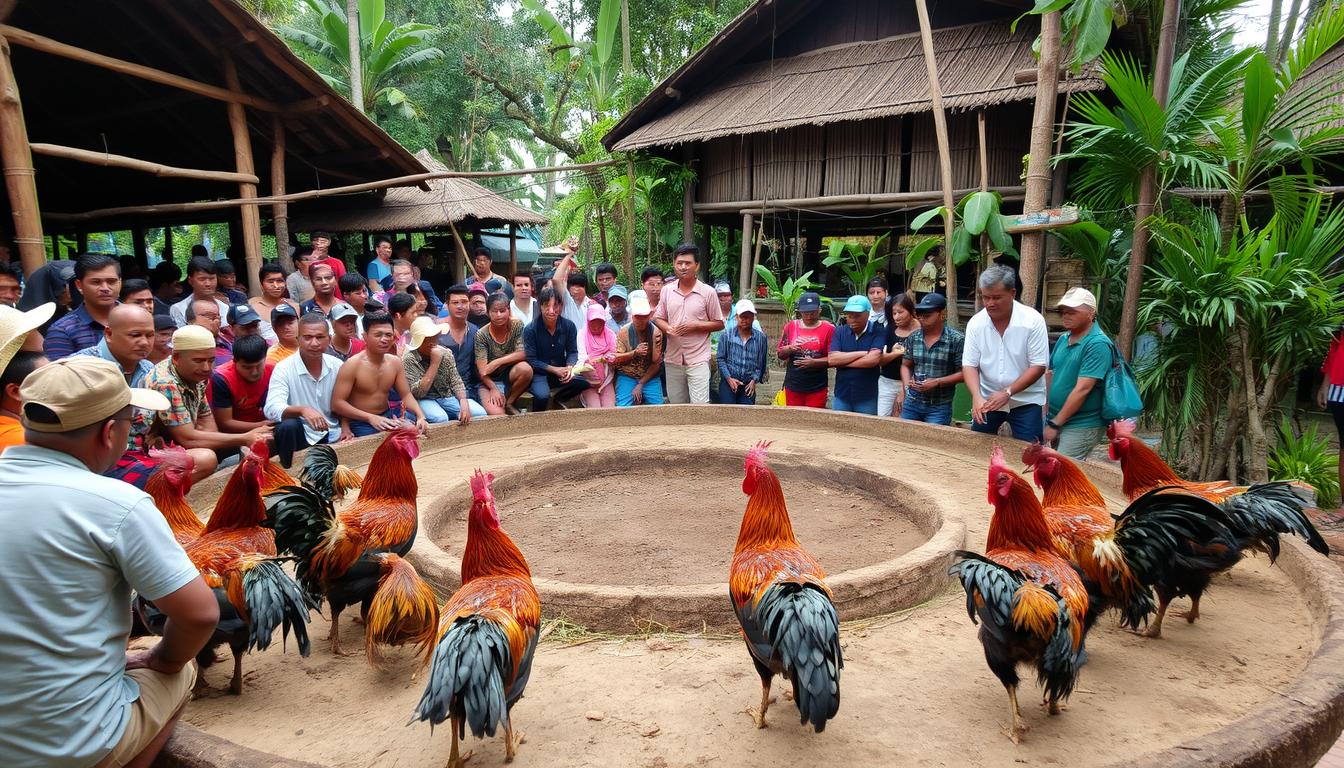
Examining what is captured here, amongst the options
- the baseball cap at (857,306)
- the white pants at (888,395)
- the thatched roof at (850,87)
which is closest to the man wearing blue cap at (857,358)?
the baseball cap at (857,306)

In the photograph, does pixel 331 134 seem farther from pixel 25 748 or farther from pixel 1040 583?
pixel 1040 583

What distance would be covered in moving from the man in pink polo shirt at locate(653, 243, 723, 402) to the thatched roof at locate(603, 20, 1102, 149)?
4734mm

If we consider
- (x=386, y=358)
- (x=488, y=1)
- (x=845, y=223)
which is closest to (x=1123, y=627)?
(x=386, y=358)

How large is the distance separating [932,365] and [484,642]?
16.2 feet

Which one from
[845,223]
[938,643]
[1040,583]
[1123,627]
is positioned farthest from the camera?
[845,223]

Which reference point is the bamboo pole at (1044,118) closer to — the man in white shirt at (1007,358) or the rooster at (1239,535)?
the man in white shirt at (1007,358)

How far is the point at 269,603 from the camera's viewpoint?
8.32 feet

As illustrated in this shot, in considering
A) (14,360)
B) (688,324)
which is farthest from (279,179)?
(14,360)

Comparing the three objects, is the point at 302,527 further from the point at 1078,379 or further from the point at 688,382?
the point at 1078,379

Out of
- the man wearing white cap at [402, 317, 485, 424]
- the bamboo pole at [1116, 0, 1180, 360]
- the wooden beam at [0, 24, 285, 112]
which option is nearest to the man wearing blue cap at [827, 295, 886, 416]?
the bamboo pole at [1116, 0, 1180, 360]

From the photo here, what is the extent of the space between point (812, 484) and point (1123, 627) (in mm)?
2382

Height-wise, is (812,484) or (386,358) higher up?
(386,358)

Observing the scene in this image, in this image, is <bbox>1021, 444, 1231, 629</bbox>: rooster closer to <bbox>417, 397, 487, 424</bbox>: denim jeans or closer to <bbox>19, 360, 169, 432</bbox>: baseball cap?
<bbox>19, 360, 169, 432</bbox>: baseball cap

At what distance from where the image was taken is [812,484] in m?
5.39
